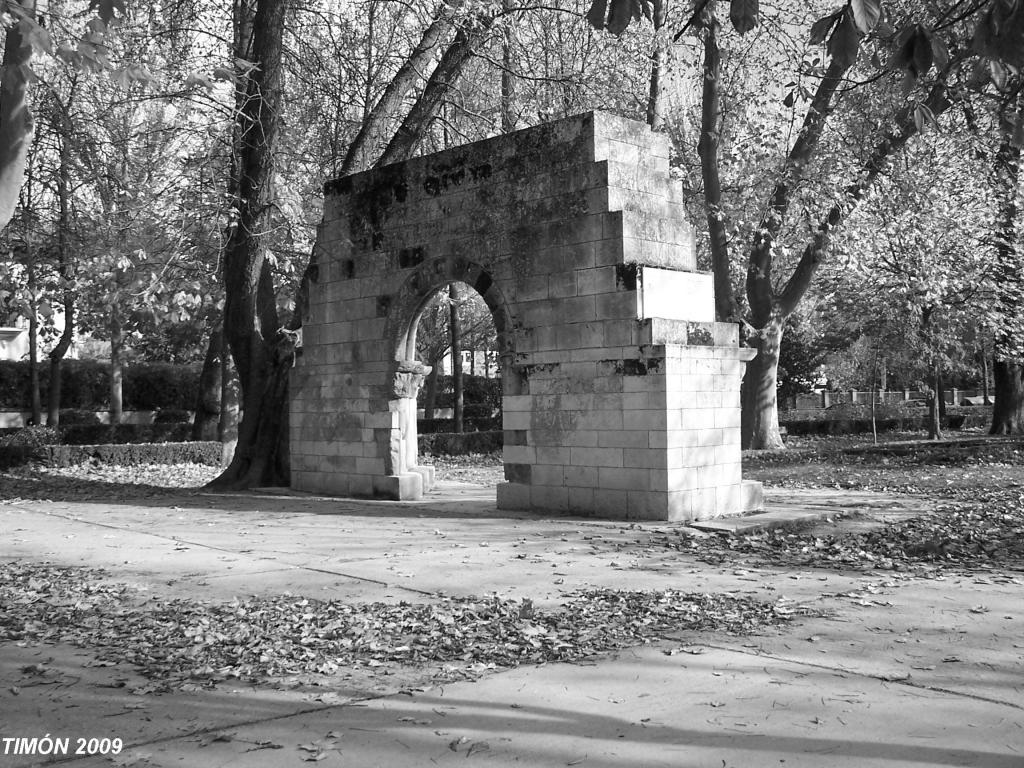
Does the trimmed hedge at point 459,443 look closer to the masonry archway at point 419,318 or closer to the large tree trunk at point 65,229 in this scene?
the large tree trunk at point 65,229

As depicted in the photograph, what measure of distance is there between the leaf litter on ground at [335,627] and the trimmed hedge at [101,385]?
30.0m

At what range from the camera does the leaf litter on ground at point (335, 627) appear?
553 cm

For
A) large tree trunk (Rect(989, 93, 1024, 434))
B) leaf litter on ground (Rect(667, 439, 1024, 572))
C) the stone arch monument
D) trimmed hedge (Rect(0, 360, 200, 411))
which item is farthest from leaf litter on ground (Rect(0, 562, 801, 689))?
trimmed hedge (Rect(0, 360, 200, 411))

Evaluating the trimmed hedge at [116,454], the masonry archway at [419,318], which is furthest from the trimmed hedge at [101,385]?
the masonry archway at [419,318]

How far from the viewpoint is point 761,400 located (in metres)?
24.0

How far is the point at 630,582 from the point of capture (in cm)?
788

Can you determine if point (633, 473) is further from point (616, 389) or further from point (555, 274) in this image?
point (555, 274)

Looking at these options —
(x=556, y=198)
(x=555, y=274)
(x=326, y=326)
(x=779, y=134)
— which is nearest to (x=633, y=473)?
(x=555, y=274)

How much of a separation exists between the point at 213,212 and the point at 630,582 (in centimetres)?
983

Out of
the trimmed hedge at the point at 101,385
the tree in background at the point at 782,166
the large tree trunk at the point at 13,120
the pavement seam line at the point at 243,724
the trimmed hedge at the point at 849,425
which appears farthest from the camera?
the trimmed hedge at the point at 101,385

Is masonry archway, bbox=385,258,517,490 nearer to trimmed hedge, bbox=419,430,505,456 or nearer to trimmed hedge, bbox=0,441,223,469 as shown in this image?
trimmed hedge, bbox=0,441,223,469

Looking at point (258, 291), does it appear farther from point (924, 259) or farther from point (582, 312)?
point (924, 259)

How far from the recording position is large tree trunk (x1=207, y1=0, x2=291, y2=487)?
605 inches

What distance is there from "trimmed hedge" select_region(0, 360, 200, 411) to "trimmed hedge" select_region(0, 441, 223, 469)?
49.0 ft
